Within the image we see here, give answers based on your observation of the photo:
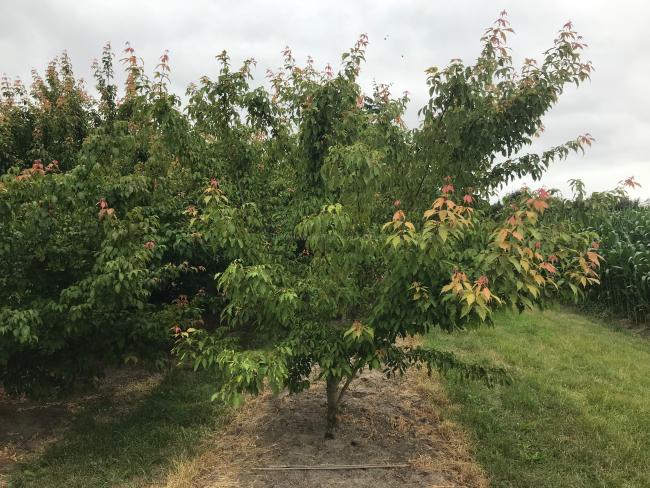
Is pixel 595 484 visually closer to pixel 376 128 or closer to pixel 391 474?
pixel 391 474

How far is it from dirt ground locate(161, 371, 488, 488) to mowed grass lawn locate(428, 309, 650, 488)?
0.29m

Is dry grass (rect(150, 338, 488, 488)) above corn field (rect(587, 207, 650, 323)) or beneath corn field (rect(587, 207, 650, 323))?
beneath

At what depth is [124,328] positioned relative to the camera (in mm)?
4793

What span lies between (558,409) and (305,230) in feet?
11.7

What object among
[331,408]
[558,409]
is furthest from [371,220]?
[558,409]

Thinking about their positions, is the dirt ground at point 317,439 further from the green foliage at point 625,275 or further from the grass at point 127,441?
the green foliage at point 625,275

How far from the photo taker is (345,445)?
4348 millimetres

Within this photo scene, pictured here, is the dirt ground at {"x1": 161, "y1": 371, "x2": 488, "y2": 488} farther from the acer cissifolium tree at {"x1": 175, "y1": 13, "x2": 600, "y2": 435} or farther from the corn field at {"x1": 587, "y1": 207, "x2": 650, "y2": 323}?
the corn field at {"x1": 587, "y1": 207, "x2": 650, "y2": 323}

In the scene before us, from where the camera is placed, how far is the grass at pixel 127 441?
13.4ft

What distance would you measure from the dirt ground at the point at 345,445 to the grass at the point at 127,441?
0.27 m

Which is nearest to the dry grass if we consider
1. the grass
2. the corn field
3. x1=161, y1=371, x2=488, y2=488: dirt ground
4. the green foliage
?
x1=161, y1=371, x2=488, y2=488: dirt ground

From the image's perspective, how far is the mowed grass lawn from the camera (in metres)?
4.02

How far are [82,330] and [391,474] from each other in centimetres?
282

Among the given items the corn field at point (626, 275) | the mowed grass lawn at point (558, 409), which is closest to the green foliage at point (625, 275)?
the corn field at point (626, 275)
